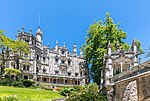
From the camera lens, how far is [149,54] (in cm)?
2445

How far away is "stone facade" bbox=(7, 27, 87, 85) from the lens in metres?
69.4

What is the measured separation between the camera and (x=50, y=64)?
7556 centimetres

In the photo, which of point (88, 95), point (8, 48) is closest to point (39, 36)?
point (8, 48)

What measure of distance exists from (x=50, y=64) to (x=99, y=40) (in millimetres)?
29172

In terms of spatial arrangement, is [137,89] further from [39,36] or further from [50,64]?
[39,36]

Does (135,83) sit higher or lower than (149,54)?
lower

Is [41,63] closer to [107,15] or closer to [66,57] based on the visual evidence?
[66,57]

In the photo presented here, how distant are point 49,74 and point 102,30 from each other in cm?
2772

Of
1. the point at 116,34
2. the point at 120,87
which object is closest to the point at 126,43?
the point at 116,34

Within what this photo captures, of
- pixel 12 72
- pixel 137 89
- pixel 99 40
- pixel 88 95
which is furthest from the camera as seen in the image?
pixel 12 72

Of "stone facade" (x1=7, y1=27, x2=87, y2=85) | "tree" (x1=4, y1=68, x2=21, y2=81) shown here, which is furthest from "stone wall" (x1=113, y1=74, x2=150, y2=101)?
"stone facade" (x1=7, y1=27, x2=87, y2=85)

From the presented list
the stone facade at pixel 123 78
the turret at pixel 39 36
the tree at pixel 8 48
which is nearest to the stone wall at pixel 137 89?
the stone facade at pixel 123 78

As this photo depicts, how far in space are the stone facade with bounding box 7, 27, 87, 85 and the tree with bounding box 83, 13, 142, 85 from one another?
17914 mm

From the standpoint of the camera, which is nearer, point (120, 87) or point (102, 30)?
point (120, 87)
